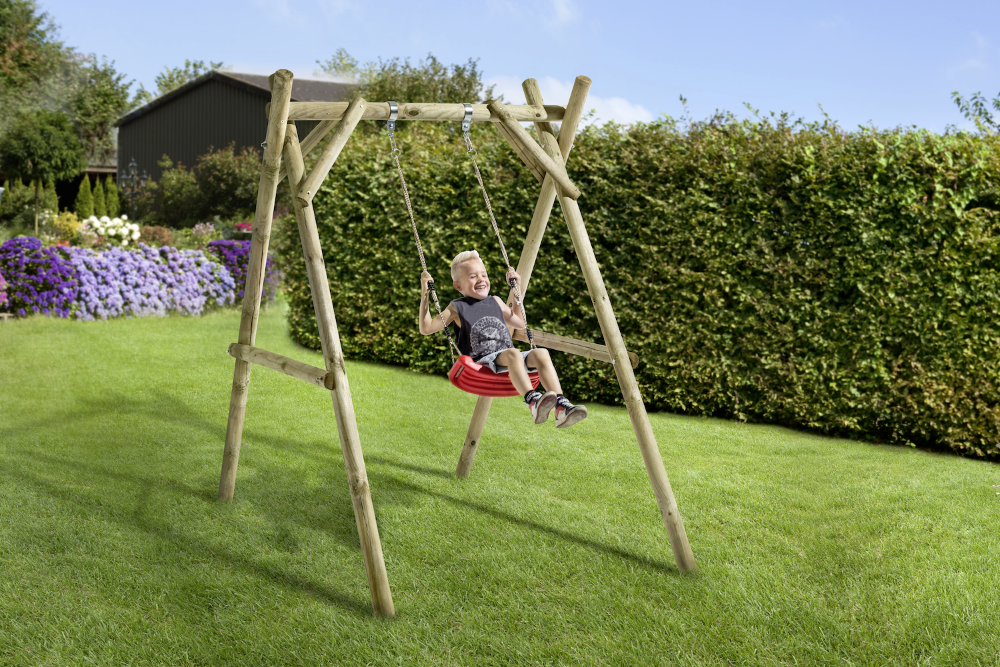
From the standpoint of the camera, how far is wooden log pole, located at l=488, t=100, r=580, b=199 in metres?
3.82

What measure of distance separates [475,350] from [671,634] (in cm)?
163

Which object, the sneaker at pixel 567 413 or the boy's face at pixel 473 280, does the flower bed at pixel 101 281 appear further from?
the sneaker at pixel 567 413

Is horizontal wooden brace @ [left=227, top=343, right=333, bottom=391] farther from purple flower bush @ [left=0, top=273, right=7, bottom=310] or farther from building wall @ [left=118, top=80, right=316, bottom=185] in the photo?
building wall @ [left=118, top=80, right=316, bottom=185]

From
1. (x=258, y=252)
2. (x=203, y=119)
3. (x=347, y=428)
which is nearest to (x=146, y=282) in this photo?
(x=258, y=252)

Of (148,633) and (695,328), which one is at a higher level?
(695,328)

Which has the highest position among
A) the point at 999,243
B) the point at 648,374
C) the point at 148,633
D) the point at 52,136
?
the point at 52,136

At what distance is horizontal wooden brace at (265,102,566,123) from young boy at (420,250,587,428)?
0.75 meters

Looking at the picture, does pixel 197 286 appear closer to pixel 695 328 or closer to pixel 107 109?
pixel 695 328

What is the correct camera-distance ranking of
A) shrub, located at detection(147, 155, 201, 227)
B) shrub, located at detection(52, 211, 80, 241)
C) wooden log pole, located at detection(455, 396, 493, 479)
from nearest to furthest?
wooden log pole, located at detection(455, 396, 493, 479), shrub, located at detection(52, 211, 80, 241), shrub, located at detection(147, 155, 201, 227)

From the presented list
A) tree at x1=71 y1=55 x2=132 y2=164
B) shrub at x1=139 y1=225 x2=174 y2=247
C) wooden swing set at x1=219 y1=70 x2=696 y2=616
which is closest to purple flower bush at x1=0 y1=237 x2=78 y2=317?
wooden swing set at x1=219 y1=70 x2=696 y2=616

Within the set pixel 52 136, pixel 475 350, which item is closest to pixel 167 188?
pixel 52 136

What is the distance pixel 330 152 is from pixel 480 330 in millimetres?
1152

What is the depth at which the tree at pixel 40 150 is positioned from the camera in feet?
72.5

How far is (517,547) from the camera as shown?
3928 millimetres
